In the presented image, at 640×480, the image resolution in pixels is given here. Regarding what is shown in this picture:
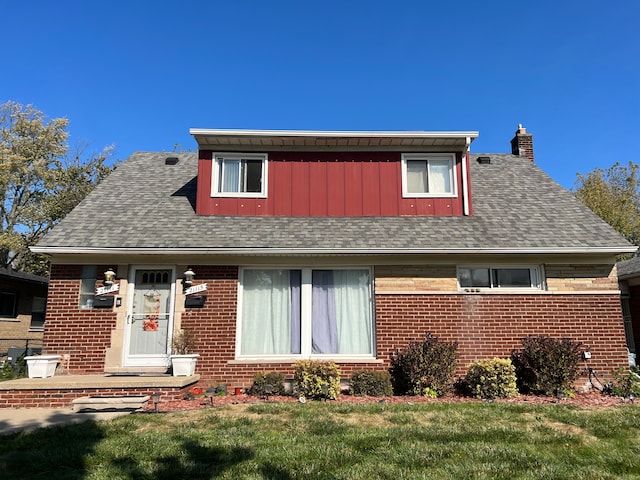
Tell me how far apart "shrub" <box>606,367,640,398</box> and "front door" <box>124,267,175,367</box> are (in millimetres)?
8732

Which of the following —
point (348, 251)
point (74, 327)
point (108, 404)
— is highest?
point (348, 251)

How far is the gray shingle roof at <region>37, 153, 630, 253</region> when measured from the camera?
9477mm

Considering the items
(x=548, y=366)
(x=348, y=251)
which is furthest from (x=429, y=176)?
(x=548, y=366)

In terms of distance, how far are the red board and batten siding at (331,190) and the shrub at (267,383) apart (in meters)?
3.93

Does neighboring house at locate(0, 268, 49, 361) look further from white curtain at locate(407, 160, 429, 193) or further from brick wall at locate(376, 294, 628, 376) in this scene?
A: white curtain at locate(407, 160, 429, 193)

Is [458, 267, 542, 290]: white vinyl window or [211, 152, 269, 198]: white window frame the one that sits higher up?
[211, 152, 269, 198]: white window frame

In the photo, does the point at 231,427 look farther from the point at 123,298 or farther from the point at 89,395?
the point at 123,298

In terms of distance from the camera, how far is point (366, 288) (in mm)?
9727

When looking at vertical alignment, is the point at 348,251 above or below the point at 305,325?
above

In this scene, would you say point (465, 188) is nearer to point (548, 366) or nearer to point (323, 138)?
point (323, 138)

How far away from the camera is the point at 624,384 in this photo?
8.72m

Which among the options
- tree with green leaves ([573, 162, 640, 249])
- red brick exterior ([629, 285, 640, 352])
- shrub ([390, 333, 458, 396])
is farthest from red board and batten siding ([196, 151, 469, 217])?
tree with green leaves ([573, 162, 640, 249])

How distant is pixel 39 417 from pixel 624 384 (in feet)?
33.7

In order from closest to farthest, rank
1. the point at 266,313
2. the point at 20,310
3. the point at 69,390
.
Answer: the point at 69,390, the point at 266,313, the point at 20,310
